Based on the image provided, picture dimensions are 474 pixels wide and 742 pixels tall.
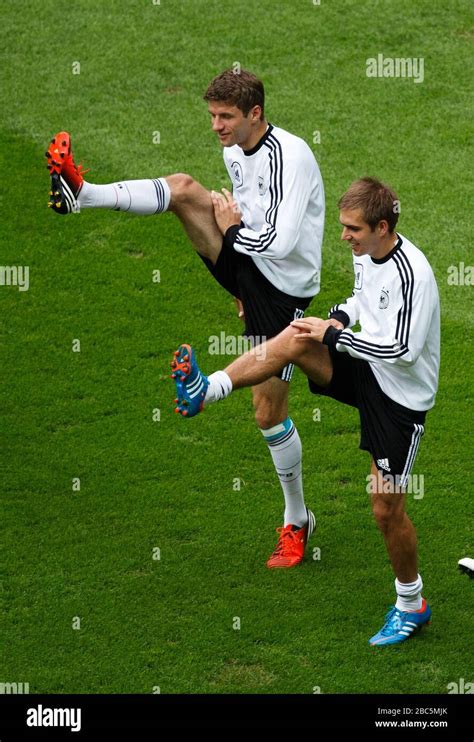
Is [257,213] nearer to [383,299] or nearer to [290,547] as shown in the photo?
[383,299]

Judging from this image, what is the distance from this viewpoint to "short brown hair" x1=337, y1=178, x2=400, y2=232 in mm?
6551

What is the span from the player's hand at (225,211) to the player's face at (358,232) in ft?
3.67

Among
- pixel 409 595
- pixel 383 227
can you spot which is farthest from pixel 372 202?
pixel 409 595

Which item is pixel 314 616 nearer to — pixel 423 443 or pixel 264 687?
pixel 264 687

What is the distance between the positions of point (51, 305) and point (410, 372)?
4.71m

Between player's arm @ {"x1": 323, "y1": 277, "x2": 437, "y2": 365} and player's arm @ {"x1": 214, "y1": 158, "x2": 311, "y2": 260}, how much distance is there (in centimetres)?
91

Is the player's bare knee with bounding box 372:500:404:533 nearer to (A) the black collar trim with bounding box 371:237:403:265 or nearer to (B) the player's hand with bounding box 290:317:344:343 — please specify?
(B) the player's hand with bounding box 290:317:344:343

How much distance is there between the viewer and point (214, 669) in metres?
7.13

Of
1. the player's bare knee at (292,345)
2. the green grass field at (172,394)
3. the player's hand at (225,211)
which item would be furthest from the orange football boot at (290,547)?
the player's hand at (225,211)

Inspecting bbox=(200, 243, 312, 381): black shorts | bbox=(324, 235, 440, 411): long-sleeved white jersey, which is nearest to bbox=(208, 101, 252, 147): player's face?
bbox=(200, 243, 312, 381): black shorts

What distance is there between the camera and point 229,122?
7.31 metres

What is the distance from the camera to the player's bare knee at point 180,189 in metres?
7.46

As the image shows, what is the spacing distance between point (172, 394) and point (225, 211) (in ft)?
7.87

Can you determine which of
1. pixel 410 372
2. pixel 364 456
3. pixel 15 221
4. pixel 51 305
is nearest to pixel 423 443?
pixel 364 456
